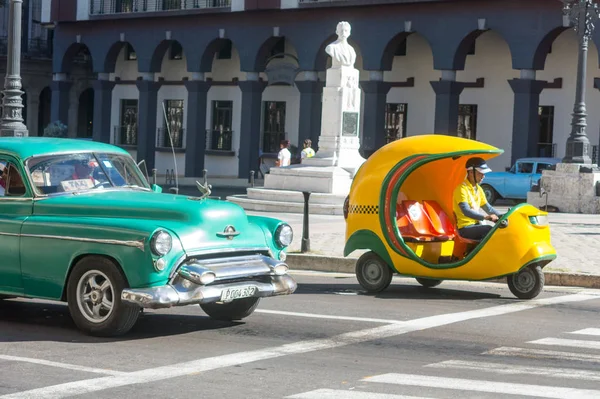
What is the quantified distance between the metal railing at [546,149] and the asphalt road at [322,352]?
2702 cm

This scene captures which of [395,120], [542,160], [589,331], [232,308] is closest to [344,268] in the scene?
[232,308]

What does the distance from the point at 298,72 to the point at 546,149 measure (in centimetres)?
944

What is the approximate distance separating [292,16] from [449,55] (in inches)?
286

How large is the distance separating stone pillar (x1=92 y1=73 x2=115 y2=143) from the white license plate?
138ft

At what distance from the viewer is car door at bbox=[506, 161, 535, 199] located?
35.2 meters

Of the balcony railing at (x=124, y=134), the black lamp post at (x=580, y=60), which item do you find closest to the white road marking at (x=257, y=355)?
the black lamp post at (x=580, y=60)

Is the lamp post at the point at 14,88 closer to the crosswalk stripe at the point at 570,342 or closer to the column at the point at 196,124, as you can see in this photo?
the crosswalk stripe at the point at 570,342

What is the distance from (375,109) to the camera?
40688 mm

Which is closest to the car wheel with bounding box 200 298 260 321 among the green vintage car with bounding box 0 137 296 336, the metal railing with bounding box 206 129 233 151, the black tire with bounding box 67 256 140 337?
the green vintage car with bounding box 0 137 296 336

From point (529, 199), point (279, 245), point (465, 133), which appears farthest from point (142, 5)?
point (279, 245)

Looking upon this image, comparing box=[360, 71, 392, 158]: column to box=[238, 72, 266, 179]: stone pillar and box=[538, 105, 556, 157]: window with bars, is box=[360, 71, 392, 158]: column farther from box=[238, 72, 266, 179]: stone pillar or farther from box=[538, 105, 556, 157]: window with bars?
box=[238, 72, 266, 179]: stone pillar

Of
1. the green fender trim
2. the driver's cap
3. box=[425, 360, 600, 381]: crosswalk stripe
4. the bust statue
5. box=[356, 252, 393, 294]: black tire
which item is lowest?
box=[425, 360, 600, 381]: crosswalk stripe

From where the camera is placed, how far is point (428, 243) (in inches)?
545

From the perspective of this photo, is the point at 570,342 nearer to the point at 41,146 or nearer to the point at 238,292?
the point at 238,292
